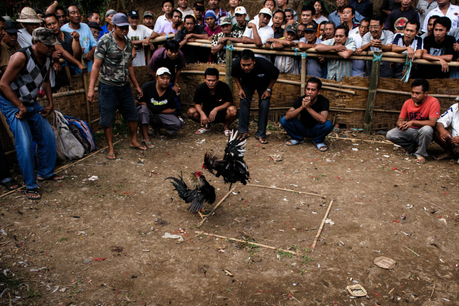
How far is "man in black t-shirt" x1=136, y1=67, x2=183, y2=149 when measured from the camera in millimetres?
5966

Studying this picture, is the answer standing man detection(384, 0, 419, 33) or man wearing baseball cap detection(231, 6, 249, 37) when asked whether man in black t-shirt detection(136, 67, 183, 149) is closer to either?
man wearing baseball cap detection(231, 6, 249, 37)

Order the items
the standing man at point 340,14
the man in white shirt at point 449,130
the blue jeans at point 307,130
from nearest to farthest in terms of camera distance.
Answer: the man in white shirt at point 449,130, the blue jeans at point 307,130, the standing man at point 340,14

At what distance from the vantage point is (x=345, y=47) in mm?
6270

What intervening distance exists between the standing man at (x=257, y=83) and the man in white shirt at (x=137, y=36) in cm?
217

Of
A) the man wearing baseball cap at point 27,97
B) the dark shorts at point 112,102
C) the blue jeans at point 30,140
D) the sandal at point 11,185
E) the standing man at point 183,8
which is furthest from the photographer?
the standing man at point 183,8

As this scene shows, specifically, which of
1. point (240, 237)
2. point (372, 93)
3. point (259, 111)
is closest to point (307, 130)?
point (259, 111)

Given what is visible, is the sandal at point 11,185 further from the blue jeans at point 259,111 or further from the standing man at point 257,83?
the blue jeans at point 259,111

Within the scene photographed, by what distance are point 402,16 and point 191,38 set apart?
13.9 ft

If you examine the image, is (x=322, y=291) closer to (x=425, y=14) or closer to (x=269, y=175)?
(x=269, y=175)

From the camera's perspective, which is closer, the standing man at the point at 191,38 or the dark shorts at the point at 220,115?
the dark shorts at the point at 220,115

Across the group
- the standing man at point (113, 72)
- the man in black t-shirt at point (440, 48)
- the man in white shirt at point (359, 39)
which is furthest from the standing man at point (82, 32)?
the man in black t-shirt at point (440, 48)

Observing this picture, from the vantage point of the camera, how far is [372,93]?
6273 millimetres

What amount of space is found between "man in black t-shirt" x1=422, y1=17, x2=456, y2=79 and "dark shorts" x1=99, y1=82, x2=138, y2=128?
5037 mm

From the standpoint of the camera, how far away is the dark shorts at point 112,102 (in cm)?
515
